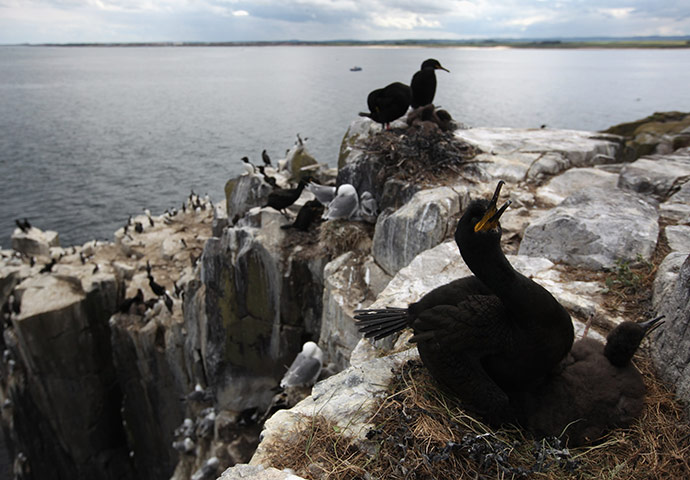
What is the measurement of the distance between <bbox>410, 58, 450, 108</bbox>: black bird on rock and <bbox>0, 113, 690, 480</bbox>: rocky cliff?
1.12m

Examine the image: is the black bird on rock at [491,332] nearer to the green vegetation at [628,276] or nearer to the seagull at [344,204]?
the green vegetation at [628,276]

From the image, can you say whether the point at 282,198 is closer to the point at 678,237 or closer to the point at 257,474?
the point at 678,237

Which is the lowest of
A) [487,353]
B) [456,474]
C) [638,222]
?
[456,474]

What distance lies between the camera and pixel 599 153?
9398mm

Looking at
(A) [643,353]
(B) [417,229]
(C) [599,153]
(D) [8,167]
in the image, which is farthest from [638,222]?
(D) [8,167]

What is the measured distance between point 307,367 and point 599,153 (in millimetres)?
7837

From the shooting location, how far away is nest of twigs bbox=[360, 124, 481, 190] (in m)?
7.83

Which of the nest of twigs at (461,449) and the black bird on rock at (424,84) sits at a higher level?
the black bird on rock at (424,84)

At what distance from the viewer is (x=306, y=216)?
9.88 meters

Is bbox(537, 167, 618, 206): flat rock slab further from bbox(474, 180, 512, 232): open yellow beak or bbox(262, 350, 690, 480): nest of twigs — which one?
bbox(474, 180, 512, 232): open yellow beak

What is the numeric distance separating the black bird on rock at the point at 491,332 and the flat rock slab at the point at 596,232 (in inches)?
78.5

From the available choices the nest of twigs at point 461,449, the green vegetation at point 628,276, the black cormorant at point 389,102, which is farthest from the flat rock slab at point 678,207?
the black cormorant at point 389,102

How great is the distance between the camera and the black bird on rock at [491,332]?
2789 mm

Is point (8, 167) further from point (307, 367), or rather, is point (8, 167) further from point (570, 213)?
point (570, 213)
